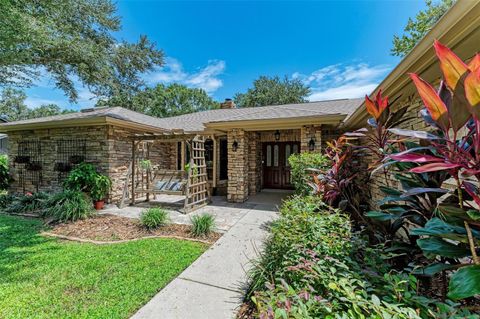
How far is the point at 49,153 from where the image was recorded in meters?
7.86

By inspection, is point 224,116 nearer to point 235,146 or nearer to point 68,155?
point 235,146

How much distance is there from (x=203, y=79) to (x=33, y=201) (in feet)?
76.4

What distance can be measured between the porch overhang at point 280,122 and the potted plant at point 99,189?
376 centimetres

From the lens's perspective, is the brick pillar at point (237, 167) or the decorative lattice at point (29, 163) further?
the decorative lattice at point (29, 163)

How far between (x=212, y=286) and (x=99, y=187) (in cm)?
543

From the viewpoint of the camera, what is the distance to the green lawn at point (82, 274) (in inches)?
92.8

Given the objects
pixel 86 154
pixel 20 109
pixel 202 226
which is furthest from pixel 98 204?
pixel 20 109

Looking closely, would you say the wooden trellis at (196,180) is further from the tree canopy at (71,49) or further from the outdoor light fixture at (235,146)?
the tree canopy at (71,49)

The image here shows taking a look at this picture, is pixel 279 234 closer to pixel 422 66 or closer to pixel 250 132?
pixel 422 66

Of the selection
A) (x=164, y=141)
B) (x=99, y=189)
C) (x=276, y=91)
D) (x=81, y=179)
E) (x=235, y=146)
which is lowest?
(x=99, y=189)

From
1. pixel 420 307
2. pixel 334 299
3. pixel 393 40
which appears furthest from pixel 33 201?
pixel 393 40

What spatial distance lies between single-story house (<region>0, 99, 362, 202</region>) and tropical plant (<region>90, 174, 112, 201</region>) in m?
0.42

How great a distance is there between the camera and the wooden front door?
9.39 meters

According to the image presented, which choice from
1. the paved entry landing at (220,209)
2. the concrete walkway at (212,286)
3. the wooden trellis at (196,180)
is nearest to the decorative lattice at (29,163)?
the paved entry landing at (220,209)
